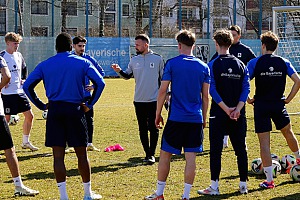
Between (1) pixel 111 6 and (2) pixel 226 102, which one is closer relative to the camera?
(2) pixel 226 102

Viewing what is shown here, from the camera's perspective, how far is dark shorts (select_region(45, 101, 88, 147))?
23.3 ft

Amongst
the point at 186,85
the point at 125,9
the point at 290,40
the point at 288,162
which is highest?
the point at 125,9

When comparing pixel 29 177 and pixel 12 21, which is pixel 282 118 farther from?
pixel 12 21

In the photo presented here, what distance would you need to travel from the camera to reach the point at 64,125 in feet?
23.6

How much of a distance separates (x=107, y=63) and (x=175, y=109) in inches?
1284

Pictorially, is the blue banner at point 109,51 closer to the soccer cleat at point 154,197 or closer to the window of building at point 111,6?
the window of building at point 111,6

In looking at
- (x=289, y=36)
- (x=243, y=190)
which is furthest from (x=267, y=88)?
(x=289, y=36)

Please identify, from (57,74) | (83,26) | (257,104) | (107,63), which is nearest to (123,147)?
(257,104)

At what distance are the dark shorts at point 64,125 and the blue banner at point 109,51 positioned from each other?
3203 cm

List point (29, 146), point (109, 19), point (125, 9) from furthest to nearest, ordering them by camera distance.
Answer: point (109, 19) → point (125, 9) → point (29, 146)

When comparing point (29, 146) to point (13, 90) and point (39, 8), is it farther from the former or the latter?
point (39, 8)

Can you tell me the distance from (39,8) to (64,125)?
37.9 metres

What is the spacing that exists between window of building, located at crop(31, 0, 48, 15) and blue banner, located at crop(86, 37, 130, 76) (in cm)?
607

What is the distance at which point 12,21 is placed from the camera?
4025 centimetres
